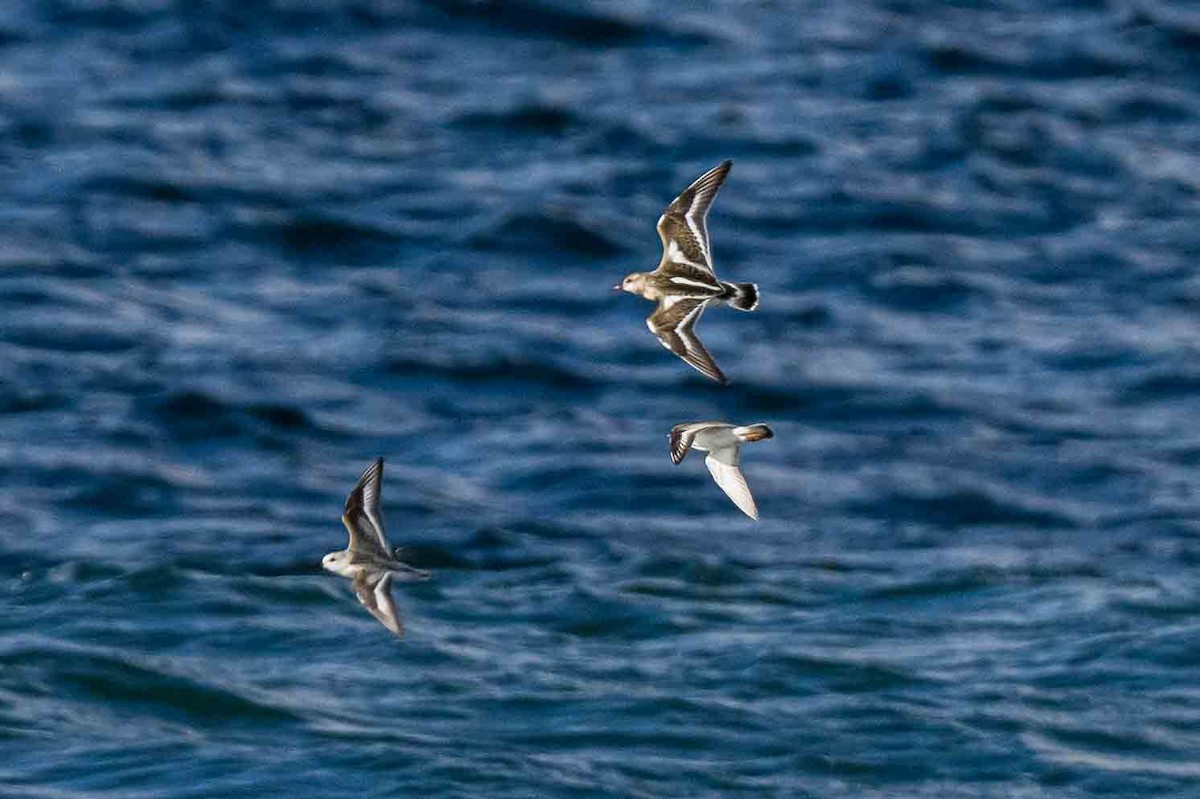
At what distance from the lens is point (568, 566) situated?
2111 cm

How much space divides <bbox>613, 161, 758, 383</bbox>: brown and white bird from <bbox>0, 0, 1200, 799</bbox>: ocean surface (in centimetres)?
702

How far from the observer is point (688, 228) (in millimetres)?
12656

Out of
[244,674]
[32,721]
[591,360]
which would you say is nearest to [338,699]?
[244,674]

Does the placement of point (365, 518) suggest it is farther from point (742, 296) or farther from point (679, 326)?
point (742, 296)

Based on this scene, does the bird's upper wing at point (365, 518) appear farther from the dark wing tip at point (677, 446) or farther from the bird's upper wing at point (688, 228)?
the bird's upper wing at point (688, 228)

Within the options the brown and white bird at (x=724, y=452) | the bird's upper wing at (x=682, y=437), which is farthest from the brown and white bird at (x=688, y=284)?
the brown and white bird at (x=724, y=452)

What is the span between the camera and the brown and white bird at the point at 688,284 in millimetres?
11766

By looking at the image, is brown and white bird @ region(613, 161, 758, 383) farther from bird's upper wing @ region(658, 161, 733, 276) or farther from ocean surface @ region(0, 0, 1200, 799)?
ocean surface @ region(0, 0, 1200, 799)

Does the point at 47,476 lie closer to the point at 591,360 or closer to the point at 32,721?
the point at 32,721

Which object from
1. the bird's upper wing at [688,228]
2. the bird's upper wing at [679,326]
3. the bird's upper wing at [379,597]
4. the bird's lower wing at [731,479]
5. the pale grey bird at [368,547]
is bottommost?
the bird's upper wing at [379,597]

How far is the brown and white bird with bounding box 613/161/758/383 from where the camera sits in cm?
1177

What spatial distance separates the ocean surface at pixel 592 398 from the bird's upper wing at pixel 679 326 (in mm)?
7308

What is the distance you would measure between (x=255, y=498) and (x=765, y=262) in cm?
651

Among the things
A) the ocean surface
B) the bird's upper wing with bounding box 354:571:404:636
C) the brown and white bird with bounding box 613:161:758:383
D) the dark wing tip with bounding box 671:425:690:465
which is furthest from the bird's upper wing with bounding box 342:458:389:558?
the ocean surface
